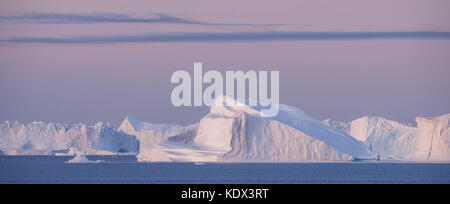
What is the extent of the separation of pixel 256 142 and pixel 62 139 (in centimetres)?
4250

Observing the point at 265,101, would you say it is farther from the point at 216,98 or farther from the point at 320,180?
the point at 320,180

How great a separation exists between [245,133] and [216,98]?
4808 millimetres

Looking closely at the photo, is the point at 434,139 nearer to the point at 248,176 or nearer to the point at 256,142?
the point at 256,142

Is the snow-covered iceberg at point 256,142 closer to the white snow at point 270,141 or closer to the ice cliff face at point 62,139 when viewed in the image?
the white snow at point 270,141

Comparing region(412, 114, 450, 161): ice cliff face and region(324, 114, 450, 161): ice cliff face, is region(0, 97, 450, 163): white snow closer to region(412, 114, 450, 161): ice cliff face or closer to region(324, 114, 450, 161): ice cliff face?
region(412, 114, 450, 161): ice cliff face

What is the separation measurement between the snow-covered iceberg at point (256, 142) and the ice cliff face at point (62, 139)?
30600mm

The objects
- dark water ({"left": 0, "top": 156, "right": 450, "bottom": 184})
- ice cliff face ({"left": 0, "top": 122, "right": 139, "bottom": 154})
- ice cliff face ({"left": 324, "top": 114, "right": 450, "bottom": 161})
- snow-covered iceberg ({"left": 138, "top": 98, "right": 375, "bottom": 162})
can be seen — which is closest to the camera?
dark water ({"left": 0, "top": 156, "right": 450, "bottom": 184})

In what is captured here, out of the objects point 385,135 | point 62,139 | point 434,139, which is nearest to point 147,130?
point 62,139

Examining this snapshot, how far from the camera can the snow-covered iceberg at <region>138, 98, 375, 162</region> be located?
5041 centimetres

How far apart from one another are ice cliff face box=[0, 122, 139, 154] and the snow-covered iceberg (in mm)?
30600

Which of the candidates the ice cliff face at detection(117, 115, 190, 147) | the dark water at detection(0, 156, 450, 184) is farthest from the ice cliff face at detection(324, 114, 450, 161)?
the ice cliff face at detection(117, 115, 190, 147)

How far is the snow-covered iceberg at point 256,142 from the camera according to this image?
5041 centimetres

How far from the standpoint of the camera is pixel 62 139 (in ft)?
294
